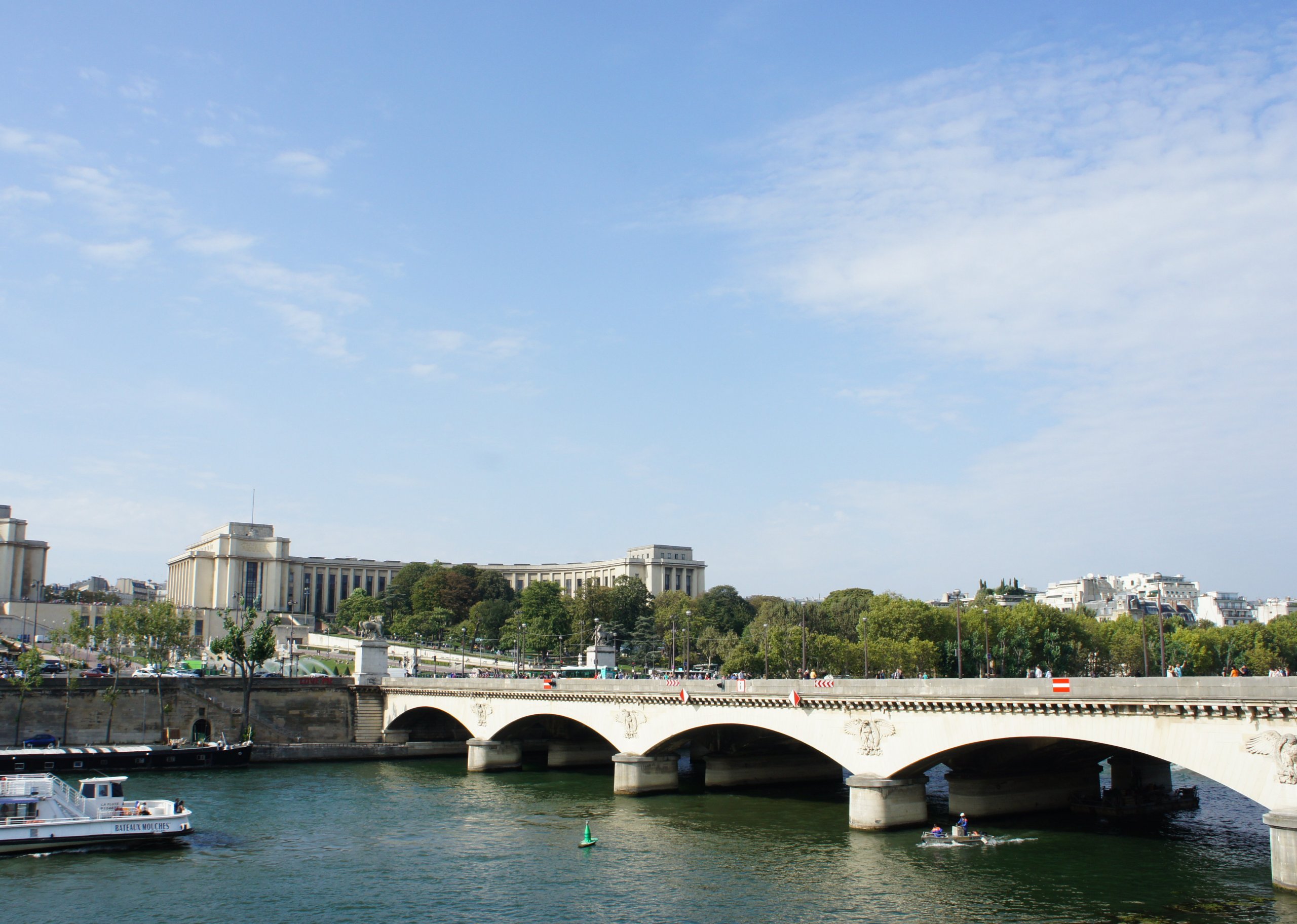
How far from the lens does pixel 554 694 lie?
2525 inches

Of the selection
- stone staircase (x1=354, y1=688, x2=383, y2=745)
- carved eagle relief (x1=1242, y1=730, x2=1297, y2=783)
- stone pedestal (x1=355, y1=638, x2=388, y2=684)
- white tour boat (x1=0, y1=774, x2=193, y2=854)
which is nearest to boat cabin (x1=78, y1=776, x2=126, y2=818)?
white tour boat (x1=0, y1=774, x2=193, y2=854)

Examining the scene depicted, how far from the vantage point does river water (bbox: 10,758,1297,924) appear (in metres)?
33.3

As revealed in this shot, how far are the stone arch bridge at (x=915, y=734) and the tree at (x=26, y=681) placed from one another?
25010 millimetres

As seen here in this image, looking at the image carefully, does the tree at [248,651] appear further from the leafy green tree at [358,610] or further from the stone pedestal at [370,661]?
the leafy green tree at [358,610]

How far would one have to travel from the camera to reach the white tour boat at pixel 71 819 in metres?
42.8

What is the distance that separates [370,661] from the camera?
277 ft

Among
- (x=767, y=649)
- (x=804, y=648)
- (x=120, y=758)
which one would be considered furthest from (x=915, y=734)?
(x=767, y=649)

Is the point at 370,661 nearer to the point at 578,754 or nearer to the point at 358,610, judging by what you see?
the point at 578,754

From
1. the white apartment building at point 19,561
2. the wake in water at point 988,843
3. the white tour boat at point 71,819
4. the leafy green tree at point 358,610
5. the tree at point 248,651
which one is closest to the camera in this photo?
the wake in water at point 988,843

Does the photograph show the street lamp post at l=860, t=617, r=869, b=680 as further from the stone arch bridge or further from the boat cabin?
the boat cabin

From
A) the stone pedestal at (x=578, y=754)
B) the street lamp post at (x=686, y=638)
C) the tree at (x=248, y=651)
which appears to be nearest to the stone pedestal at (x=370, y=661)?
the tree at (x=248, y=651)

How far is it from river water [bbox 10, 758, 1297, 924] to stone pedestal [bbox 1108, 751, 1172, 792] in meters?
2.41

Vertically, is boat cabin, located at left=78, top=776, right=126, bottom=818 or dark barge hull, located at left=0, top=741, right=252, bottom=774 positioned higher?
boat cabin, located at left=78, top=776, right=126, bottom=818

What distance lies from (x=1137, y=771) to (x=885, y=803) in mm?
14526
